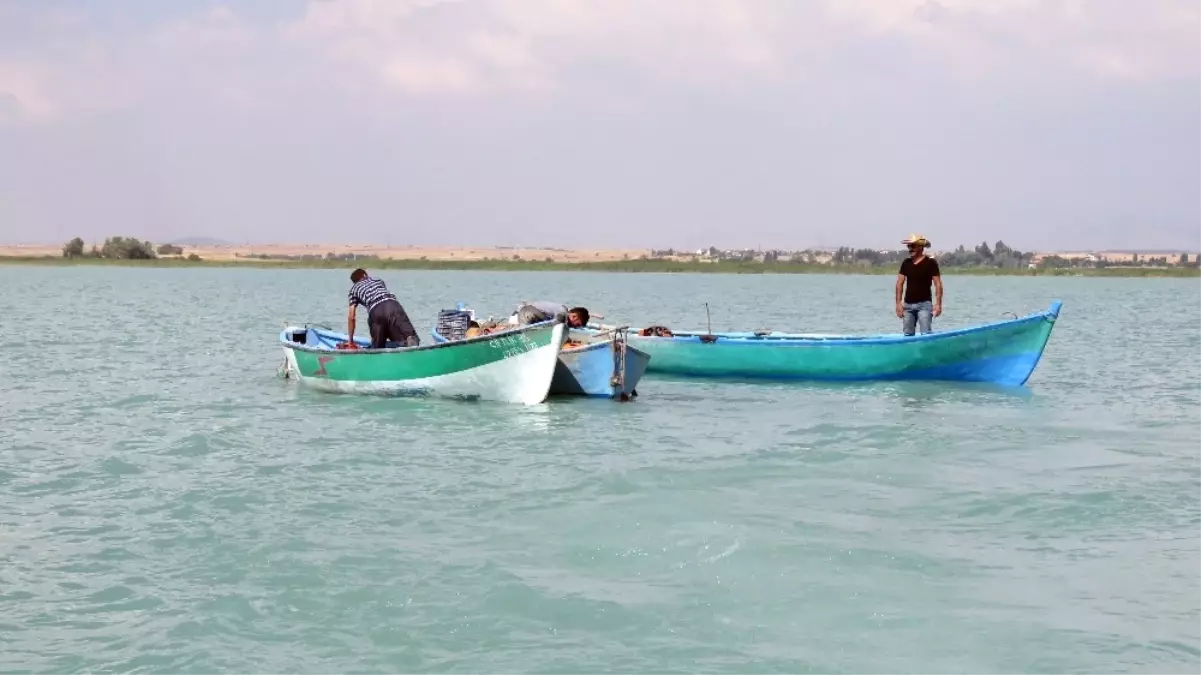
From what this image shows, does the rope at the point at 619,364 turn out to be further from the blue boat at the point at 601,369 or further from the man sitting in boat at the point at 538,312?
the man sitting in boat at the point at 538,312

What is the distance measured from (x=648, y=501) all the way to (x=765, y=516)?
4.08 feet

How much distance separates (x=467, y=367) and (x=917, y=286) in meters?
7.30

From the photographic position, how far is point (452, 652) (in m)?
8.00

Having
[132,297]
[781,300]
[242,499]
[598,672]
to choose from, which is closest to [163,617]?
[598,672]

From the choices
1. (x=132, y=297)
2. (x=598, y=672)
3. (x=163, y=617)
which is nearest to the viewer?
(x=598, y=672)

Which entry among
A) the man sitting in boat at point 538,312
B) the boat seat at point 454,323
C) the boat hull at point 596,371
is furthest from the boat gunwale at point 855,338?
the boat seat at point 454,323

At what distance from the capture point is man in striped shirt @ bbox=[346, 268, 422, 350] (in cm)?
1903

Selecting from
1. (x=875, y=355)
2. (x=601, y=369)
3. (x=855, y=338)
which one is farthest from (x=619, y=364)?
(x=855, y=338)

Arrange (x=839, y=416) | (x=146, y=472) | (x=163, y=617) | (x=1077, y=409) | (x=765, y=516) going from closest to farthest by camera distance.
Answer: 1. (x=163, y=617)
2. (x=765, y=516)
3. (x=146, y=472)
4. (x=839, y=416)
5. (x=1077, y=409)

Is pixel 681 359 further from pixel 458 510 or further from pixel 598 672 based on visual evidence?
pixel 598 672

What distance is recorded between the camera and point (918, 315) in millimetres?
21172

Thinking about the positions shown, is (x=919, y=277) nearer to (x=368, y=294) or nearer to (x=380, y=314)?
(x=380, y=314)

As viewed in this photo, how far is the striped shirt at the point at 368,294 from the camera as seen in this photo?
1902 cm

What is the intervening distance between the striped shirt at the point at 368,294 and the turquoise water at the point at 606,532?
1508mm
